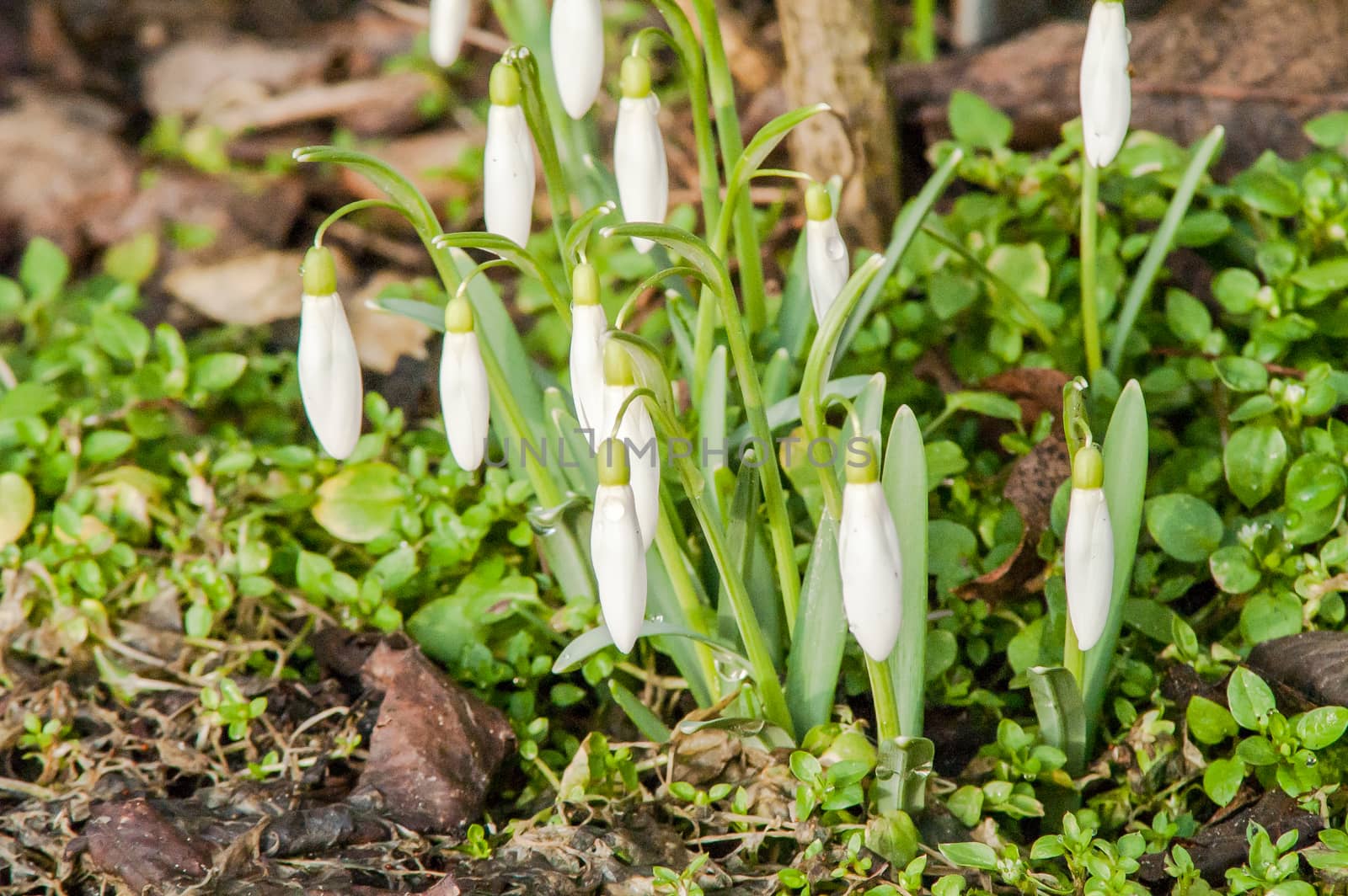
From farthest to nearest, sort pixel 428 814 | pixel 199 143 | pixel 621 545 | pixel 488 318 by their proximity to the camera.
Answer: pixel 199 143, pixel 488 318, pixel 428 814, pixel 621 545

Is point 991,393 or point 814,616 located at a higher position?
point 991,393

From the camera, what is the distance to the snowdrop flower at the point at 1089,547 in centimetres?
116

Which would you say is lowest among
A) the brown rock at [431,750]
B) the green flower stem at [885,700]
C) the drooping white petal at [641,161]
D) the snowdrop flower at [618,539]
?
the brown rock at [431,750]

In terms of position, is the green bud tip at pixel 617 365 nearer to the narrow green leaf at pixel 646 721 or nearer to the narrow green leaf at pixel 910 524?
the narrow green leaf at pixel 910 524

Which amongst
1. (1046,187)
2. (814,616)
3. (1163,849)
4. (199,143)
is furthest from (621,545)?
(199,143)

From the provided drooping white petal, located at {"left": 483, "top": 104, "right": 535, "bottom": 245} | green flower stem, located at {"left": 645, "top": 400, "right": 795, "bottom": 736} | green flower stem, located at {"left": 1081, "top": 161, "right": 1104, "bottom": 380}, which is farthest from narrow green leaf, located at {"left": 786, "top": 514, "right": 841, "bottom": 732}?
green flower stem, located at {"left": 1081, "top": 161, "right": 1104, "bottom": 380}

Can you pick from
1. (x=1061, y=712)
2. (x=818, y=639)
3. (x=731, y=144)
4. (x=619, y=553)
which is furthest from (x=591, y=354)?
(x=1061, y=712)

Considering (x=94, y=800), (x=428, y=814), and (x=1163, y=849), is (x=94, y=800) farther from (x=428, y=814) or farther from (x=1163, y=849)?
(x=1163, y=849)

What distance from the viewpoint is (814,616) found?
1.40 metres

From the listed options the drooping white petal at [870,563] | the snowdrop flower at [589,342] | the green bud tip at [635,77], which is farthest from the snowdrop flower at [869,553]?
the green bud tip at [635,77]

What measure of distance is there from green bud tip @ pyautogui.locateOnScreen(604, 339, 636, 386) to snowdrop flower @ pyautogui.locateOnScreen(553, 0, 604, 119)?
0.42 metres

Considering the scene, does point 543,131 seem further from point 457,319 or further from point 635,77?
point 457,319

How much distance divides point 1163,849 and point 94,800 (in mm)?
1326

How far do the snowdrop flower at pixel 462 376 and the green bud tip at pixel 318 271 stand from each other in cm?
13
